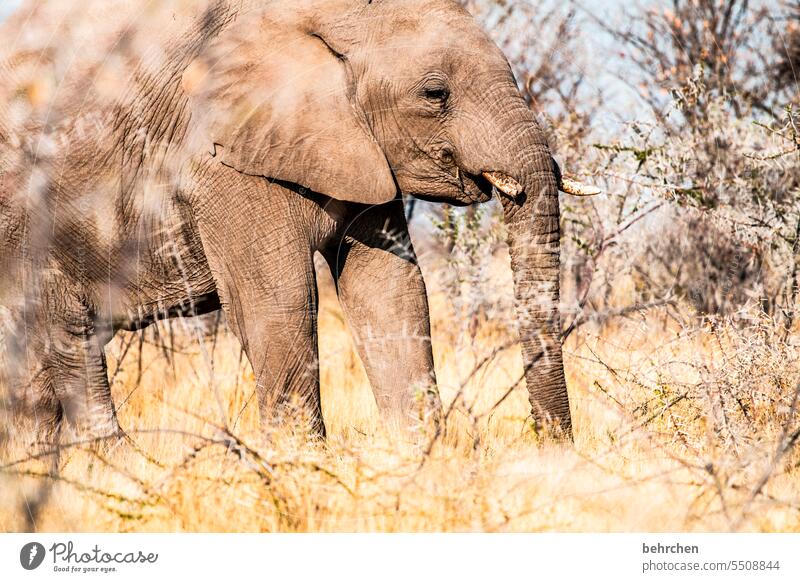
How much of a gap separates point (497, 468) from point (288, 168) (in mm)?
1622

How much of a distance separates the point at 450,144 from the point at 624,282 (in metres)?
4.28

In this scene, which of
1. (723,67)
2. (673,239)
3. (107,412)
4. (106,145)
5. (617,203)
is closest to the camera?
(106,145)

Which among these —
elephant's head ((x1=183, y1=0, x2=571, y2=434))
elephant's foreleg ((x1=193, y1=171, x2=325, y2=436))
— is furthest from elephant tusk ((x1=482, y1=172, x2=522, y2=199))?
elephant's foreleg ((x1=193, y1=171, x2=325, y2=436))

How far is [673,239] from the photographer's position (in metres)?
8.41

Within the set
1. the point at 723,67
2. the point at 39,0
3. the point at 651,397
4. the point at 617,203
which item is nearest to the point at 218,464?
the point at 651,397

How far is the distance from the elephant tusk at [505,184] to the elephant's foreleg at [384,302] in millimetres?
614

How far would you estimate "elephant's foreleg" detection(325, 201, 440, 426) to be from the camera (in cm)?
544

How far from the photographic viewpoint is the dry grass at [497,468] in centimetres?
412

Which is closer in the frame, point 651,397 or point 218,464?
point 218,464

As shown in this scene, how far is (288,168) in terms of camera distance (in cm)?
515

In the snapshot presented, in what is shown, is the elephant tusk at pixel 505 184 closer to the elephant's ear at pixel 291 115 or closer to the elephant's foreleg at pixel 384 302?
the elephant's ear at pixel 291 115

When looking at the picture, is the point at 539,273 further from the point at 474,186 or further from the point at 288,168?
the point at 288,168

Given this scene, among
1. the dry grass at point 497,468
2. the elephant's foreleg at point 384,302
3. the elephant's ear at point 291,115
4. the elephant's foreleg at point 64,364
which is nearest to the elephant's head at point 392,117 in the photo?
the elephant's ear at point 291,115
